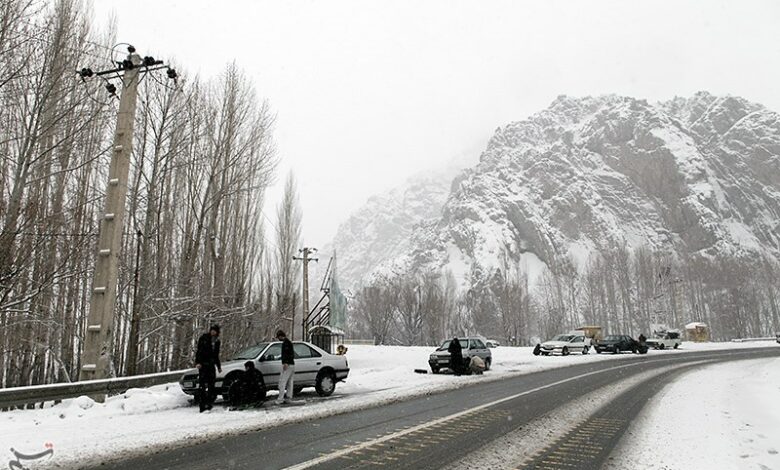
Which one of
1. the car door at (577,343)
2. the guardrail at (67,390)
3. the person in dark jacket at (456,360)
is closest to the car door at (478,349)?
the person in dark jacket at (456,360)

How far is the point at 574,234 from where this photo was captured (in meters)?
163

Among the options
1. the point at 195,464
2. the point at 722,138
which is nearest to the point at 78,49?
the point at 195,464

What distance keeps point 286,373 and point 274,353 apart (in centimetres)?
116

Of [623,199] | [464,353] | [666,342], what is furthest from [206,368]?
[623,199]

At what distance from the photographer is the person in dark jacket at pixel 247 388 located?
11.3 metres

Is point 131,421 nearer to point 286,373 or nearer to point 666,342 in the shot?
point 286,373

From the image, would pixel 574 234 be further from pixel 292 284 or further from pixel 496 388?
pixel 496 388

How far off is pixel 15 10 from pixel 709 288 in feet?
379

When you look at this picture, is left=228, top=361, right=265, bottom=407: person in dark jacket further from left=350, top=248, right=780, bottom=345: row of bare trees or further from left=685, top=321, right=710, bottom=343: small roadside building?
left=685, top=321, right=710, bottom=343: small roadside building

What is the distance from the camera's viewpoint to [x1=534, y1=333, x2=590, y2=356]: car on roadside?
1496 inches

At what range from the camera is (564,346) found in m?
38.7

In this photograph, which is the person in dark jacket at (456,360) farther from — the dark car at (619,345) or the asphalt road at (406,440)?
the dark car at (619,345)

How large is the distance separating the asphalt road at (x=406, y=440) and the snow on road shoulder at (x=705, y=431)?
428 mm

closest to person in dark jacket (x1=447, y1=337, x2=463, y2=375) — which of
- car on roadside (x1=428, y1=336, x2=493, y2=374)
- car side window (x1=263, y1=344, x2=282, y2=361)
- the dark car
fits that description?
car on roadside (x1=428, y1=336, x2=493, y2=374)
